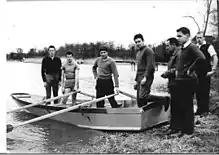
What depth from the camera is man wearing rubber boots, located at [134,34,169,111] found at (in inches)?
140

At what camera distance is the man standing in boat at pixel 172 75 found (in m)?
3.33

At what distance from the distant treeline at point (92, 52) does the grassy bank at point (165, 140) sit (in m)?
0.73

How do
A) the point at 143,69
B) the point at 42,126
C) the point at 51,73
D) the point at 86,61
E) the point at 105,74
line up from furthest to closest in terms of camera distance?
the point at 51,73 < the point at 42,126 < the point at 86,61 < the point at 105,74 < the point at 143,69

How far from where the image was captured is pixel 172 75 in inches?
131

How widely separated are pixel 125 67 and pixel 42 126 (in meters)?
1.50

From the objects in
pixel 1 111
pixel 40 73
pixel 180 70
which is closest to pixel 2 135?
pixel 1 111

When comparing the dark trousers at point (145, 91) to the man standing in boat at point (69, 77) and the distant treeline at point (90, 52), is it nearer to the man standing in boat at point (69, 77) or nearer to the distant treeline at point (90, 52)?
the distant treeline at point (90, 52)

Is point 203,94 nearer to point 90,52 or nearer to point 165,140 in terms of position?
point 165,140

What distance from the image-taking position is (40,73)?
175 inches

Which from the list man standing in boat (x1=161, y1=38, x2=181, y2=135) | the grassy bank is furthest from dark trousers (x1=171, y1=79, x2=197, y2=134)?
the grassy bank

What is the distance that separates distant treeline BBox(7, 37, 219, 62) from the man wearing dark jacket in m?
0.41

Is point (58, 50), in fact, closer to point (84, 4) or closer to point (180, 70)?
point (84, 4)

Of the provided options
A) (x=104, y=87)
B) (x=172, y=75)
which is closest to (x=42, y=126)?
(x=104, y=87)

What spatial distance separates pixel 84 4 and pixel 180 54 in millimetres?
1253
